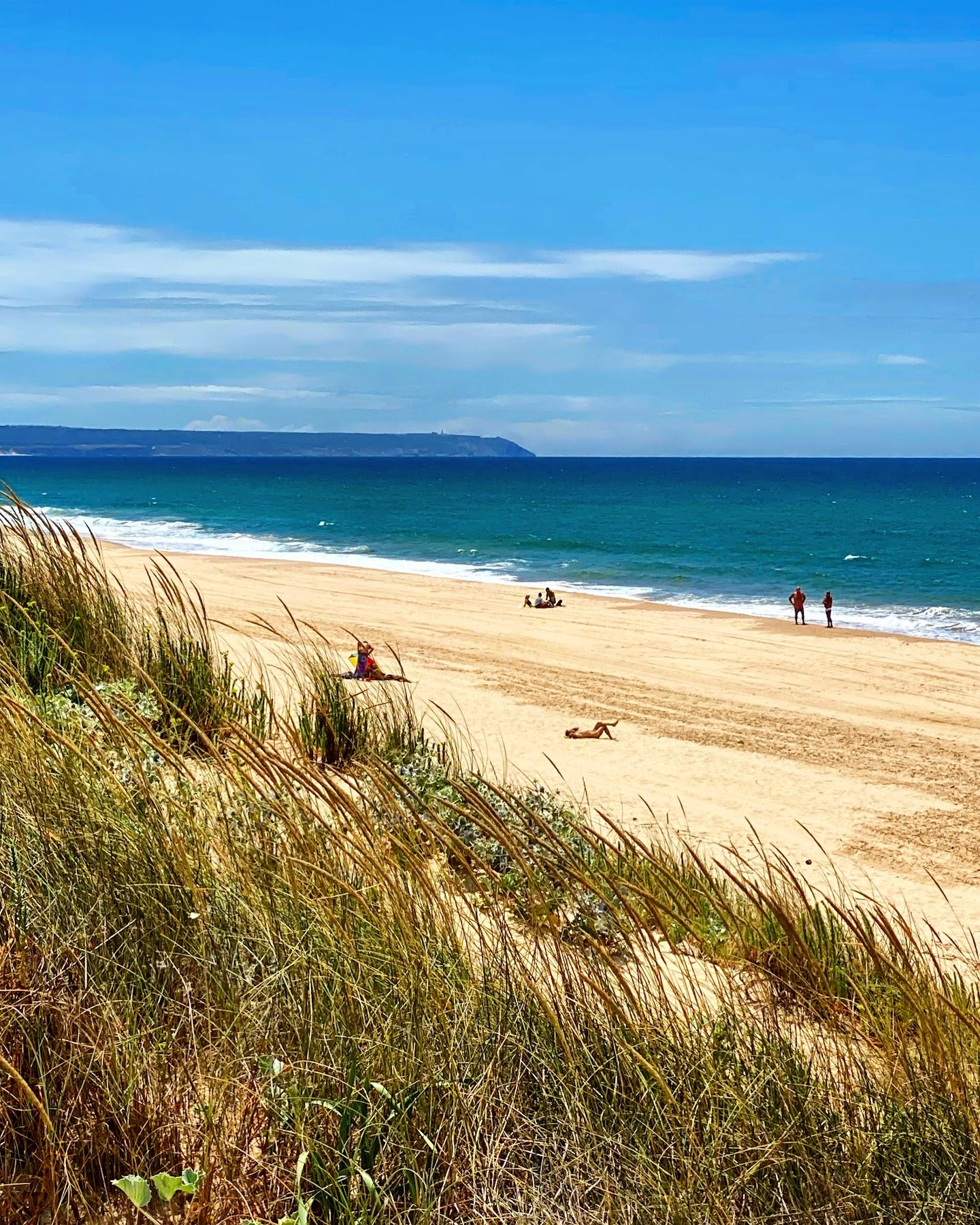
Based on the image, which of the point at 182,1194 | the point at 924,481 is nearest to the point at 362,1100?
the point at 182,1194

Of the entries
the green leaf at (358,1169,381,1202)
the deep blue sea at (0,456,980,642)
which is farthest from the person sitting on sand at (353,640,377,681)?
the deep blue sea at (0,456,980,642)

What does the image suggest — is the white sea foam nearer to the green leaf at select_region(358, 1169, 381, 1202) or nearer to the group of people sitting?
the group of people sitting

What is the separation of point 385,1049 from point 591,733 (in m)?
10.9

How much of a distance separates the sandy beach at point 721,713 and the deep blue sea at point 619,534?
603 centimetres

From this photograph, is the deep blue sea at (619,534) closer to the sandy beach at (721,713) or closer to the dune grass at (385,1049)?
the sandy beach at (721,713)

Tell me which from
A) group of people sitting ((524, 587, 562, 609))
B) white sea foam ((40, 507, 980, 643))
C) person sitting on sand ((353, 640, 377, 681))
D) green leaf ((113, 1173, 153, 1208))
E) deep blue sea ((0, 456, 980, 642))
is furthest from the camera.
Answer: deep blue sea ((0, 456, 980, 642))

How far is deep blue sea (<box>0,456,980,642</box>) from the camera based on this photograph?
3494cm

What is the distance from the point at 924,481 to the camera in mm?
138125

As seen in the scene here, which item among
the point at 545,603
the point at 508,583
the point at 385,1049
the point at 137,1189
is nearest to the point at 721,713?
the point at 545,603

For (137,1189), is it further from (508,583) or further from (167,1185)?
(508,583)

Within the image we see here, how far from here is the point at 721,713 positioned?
15555 mm

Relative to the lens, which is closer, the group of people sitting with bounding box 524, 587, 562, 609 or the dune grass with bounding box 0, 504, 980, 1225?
the dune grass with bounding box 0, 504, 980, 1225

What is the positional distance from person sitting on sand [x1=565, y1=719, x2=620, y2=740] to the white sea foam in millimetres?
7988

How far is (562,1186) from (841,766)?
1146 centimetres
